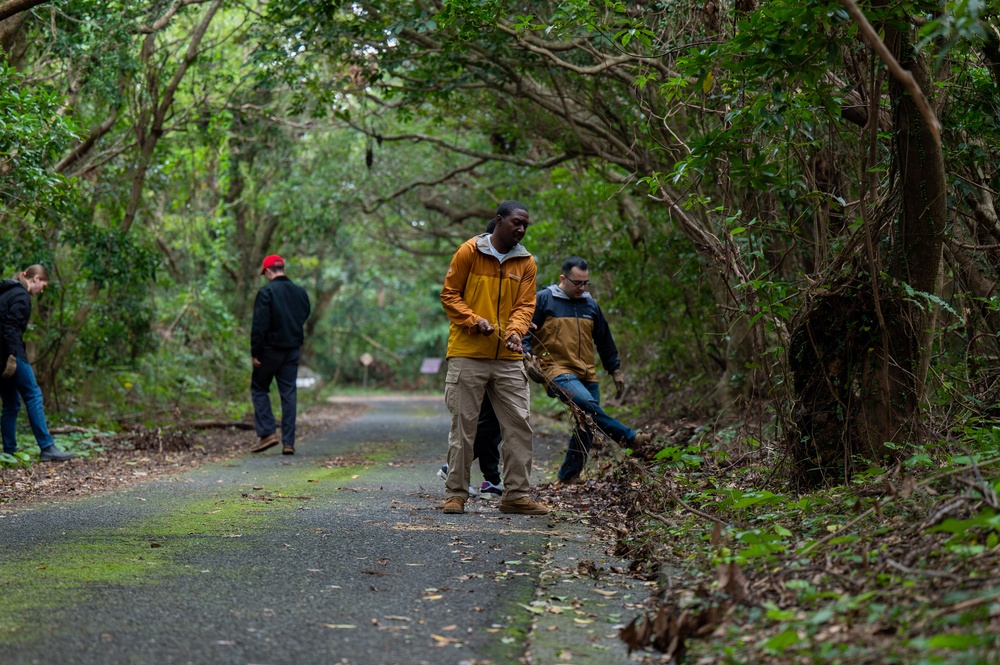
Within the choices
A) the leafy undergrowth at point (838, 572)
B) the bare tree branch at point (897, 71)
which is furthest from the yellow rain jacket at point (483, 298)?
the bare tree branch at point (897, 71)

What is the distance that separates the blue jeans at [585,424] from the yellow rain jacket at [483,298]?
33.8 inches

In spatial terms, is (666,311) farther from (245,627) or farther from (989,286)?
(245,627)

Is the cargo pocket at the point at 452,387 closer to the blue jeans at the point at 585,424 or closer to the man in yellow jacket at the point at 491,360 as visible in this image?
the man in yellow jacket at the point at 491,360

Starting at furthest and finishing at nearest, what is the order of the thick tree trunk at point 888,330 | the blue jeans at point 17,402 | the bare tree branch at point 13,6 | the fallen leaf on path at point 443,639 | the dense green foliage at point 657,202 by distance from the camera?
the blue jeans at point 17,402 → the bare tree branch at point 13,6 → the thick tree trunk at point 888,330 → the dense green foliage at point 657,202 → the fallen leaf on path at point 443,639

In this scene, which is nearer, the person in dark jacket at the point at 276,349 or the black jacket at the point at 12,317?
the black jacket at the point at 12,317

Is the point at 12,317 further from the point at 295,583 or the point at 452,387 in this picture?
the point at 295,583

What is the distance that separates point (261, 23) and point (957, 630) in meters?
14.7

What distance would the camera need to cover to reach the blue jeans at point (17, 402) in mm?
10875

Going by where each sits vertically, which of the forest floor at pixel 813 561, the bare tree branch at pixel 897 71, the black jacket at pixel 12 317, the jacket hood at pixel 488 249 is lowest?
the forest floor at pixel 813 561

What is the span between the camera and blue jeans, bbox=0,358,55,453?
10.9 m

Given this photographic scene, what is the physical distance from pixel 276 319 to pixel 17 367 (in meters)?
3.05

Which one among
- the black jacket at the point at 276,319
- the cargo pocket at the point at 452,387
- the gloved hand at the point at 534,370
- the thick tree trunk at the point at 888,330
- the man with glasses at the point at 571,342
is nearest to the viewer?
the thick tree trunk at the point at 888,330

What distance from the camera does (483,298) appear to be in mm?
7977

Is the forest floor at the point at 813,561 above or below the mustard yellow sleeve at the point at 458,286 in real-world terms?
below
